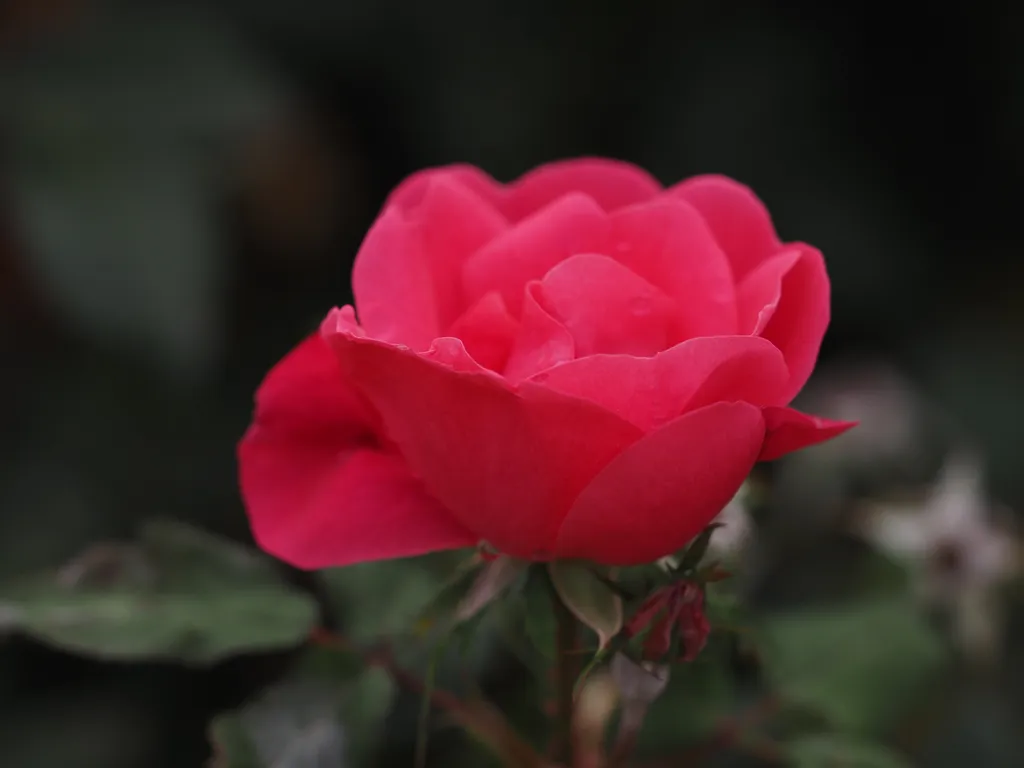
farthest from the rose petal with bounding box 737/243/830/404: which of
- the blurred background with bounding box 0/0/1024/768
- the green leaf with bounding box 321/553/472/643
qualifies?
the blurred background with bounding box 0/0/1024/768

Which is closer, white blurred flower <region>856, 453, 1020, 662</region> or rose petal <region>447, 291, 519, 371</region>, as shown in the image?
rose petal <region>447, 291, 519, 371</region>

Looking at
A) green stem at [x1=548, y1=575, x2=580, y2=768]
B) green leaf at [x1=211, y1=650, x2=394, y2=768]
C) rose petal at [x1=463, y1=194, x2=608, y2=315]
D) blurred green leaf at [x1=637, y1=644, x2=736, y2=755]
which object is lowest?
blurred green leaf at [x1=637, y1=644, x2=736, y2=755]

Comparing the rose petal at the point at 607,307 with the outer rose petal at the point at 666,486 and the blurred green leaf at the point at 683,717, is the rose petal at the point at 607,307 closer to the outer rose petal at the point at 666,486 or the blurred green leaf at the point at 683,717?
the outer rose petal at the point at 666,486

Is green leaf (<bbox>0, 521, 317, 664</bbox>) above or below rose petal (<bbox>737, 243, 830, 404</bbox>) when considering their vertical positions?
below

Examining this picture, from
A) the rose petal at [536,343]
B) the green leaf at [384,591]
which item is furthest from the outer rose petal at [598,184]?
the green leaf at [384,591]

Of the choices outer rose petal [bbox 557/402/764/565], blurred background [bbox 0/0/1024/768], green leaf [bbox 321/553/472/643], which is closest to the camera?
outer rose petal [bbox 557/402/764/565]

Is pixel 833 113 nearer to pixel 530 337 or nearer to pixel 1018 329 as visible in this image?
pixel 1018 329

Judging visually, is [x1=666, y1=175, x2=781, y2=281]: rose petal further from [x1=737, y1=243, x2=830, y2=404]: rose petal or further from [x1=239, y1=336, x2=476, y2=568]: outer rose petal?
[x1=239, y1=336, x2=476, y2=568]: outer rose petal

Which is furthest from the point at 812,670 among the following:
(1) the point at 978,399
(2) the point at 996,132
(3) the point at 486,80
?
(2) the point at 996,132
